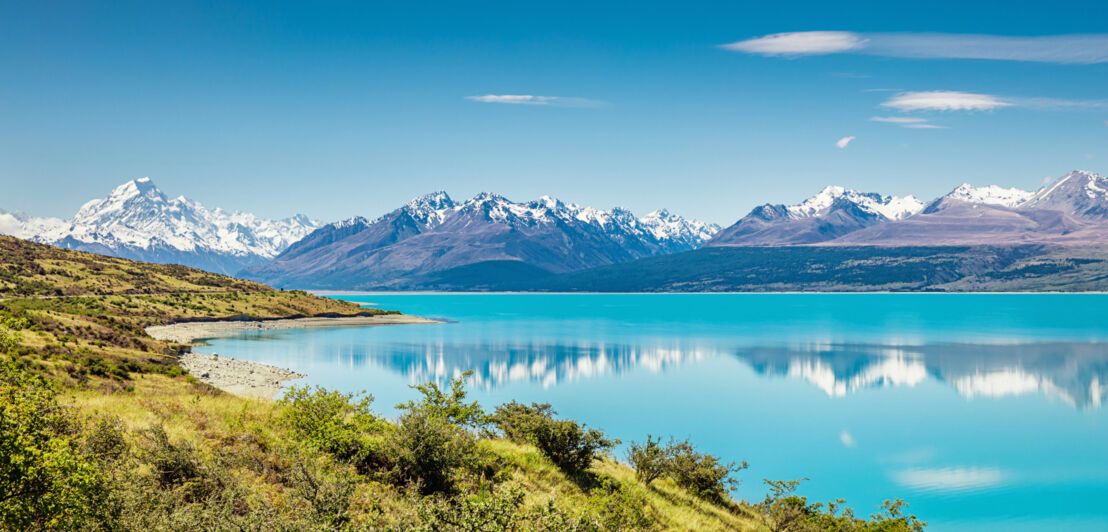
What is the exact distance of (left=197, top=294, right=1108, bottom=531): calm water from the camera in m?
43.8

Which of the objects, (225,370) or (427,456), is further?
(225,370)

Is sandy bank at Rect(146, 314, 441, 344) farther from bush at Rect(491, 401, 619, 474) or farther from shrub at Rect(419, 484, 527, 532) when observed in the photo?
shrub at Rect(419, 484, 527, 532)

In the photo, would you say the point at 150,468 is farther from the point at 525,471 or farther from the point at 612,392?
the point at 612,392

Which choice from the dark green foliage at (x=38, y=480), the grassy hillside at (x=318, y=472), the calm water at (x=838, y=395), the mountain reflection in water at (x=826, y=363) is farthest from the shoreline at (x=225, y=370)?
the mountain reflection in water at (x=826, y=363)

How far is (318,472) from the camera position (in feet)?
57.7

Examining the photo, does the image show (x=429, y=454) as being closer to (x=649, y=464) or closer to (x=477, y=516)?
(x=477, y=516)

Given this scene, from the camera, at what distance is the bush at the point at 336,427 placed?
20.1 meters

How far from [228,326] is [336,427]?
486 ft

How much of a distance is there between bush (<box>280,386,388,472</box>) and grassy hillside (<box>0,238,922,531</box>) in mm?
54

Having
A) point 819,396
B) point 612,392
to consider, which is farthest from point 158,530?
point 819,396

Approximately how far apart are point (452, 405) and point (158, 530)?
13517 millimetres

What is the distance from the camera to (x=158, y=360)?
212 ft

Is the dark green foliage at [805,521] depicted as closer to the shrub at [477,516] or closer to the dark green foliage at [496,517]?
the dark green foliage at [496,517]

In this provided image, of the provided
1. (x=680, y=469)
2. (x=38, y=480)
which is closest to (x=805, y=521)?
(x=680, y=469)
